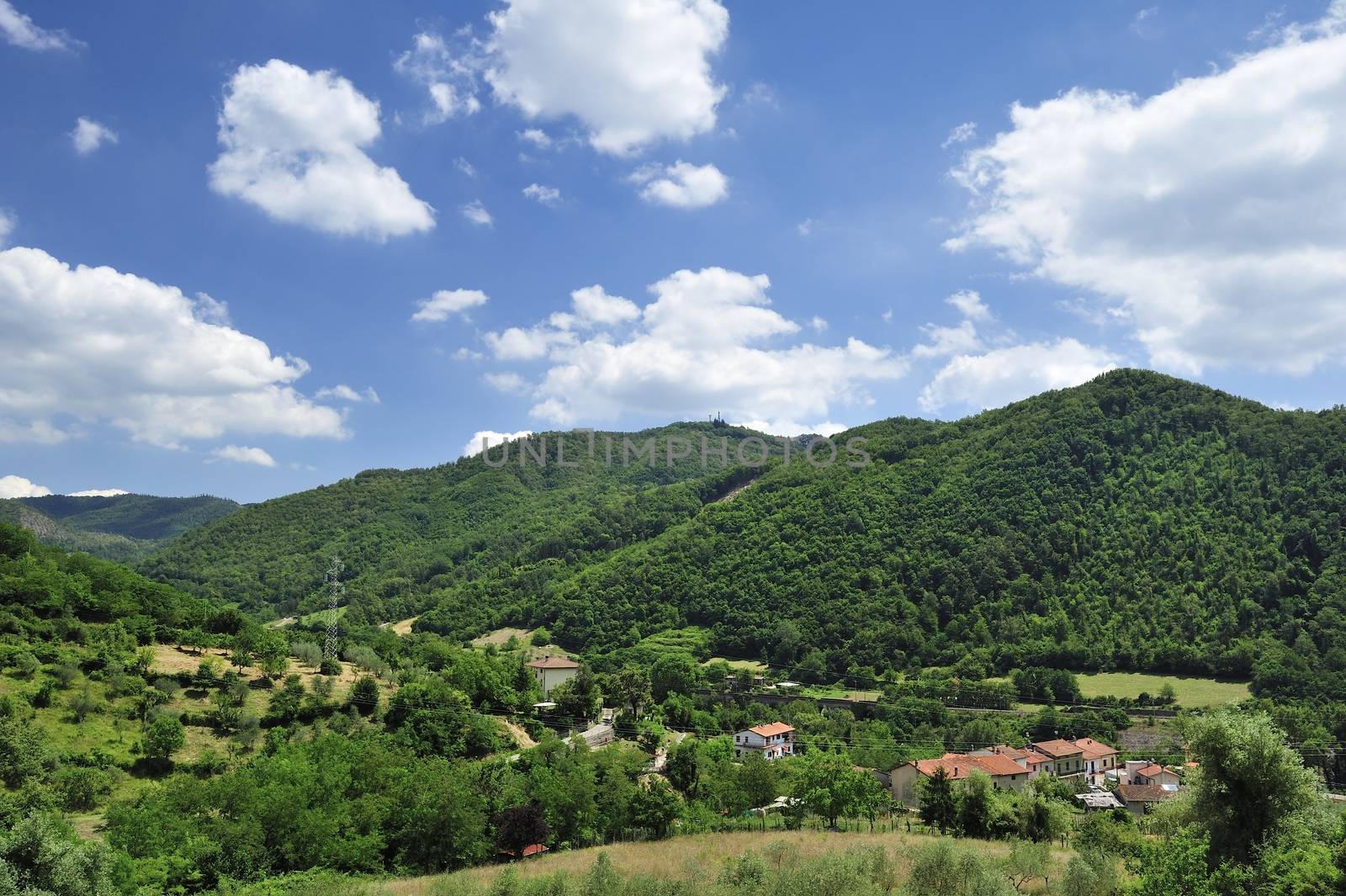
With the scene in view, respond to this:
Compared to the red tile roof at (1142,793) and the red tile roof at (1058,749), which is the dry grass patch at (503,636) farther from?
the red tile roof at (1142,793)

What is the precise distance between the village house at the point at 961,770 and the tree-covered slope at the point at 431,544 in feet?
280

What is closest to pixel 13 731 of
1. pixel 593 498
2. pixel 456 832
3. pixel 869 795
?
pixel 456 832

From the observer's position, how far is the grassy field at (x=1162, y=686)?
74.2m

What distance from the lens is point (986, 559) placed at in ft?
354

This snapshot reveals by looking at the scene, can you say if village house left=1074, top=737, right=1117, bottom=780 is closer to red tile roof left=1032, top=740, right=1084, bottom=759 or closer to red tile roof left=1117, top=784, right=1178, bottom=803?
red tile roof left=1032, top=740, right=1084, bottom=759

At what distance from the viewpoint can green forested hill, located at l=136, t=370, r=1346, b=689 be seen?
90.1m

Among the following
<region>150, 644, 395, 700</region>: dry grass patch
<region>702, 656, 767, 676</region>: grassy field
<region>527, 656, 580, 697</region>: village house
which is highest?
<region>150, 644, 395, 700</region>: dry grass patch

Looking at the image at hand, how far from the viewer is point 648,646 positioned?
105562mm

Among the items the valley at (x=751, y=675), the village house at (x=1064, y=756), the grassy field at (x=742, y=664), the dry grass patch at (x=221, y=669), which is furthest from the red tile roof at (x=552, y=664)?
the village house at (x=1064, y=756)

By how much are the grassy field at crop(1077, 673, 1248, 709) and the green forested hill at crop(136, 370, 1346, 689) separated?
2.27 m

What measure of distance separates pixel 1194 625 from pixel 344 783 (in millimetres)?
89957

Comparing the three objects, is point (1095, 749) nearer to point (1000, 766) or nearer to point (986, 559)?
point (1000, 766)

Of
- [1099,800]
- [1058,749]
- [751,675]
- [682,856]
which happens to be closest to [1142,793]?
[1099,800]

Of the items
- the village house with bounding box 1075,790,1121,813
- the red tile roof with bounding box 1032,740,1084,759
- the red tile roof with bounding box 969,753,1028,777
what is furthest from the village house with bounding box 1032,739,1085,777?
the red tile roof with bounding box 969,753,1028,777
